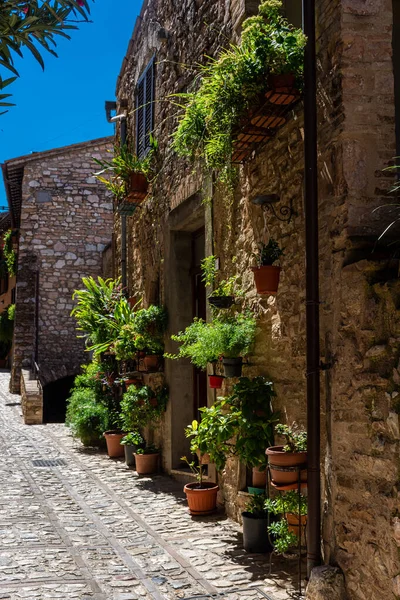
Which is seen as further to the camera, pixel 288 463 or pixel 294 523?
pixel 294 523

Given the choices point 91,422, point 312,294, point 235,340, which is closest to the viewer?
point 312,294

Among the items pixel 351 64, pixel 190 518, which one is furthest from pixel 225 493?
pixel 351 64

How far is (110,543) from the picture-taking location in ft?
17.6

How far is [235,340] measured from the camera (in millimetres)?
5391

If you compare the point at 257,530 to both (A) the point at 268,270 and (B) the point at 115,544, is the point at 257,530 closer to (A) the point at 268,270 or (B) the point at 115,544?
(B) the point at 115,544

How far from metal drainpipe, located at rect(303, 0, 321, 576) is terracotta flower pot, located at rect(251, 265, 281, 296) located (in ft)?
2.13

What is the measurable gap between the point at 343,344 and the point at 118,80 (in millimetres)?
9292

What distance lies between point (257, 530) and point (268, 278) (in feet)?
6.32

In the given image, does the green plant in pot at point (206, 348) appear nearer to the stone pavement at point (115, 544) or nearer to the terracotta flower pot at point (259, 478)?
the terracotta flower pot at point (259, 478)

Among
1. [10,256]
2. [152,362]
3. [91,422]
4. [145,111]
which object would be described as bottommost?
[91,422]

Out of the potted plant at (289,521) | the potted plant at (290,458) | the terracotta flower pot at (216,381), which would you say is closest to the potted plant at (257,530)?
the potted plant at (289,521)

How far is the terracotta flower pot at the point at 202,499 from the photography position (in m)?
6.02

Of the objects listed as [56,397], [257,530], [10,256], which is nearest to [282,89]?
[257,530]

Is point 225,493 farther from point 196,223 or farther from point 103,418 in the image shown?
point 103,418
